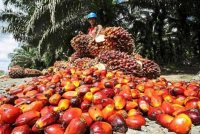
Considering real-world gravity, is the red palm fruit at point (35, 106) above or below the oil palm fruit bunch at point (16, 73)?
above

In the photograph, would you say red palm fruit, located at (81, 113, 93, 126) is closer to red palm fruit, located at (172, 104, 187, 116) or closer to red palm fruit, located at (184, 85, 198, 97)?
red palm fruit, located at (172, 104, 187, 116)

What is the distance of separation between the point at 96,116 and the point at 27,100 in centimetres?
61

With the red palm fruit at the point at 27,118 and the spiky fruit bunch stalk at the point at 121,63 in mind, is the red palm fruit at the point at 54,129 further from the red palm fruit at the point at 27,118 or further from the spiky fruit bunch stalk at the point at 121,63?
the spiky fruit bunch stalk at the point at 121,63

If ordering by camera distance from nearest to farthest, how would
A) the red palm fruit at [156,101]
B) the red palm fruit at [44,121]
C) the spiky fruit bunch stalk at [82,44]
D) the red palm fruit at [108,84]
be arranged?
1. the red palm fruit at [44,121]
2. the red palm fruit at [156,101]
3. the red palm fruit at [108,84]
4. the spiky fruit bunch stalk at [82,44]

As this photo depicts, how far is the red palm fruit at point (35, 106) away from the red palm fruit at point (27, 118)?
14 centimetres

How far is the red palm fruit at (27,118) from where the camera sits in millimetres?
2373

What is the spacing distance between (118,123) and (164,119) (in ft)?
1.18

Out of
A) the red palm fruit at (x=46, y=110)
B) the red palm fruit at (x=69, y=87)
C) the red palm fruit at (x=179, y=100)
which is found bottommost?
the red palm fruit at (x=179, y=100)

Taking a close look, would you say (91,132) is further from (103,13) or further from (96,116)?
(103,13)

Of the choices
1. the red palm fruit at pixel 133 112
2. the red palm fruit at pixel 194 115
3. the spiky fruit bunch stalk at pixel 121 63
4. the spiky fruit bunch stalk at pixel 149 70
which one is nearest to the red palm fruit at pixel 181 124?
the red palm fruit at pixel 194 115

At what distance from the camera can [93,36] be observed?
20.0 ft

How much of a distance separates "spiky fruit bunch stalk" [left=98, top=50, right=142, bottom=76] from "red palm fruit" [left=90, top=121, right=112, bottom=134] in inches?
103

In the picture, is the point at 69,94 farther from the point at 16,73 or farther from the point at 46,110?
the point at 16,73

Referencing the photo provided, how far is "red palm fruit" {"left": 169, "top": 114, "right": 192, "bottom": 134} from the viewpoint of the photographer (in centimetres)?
241
